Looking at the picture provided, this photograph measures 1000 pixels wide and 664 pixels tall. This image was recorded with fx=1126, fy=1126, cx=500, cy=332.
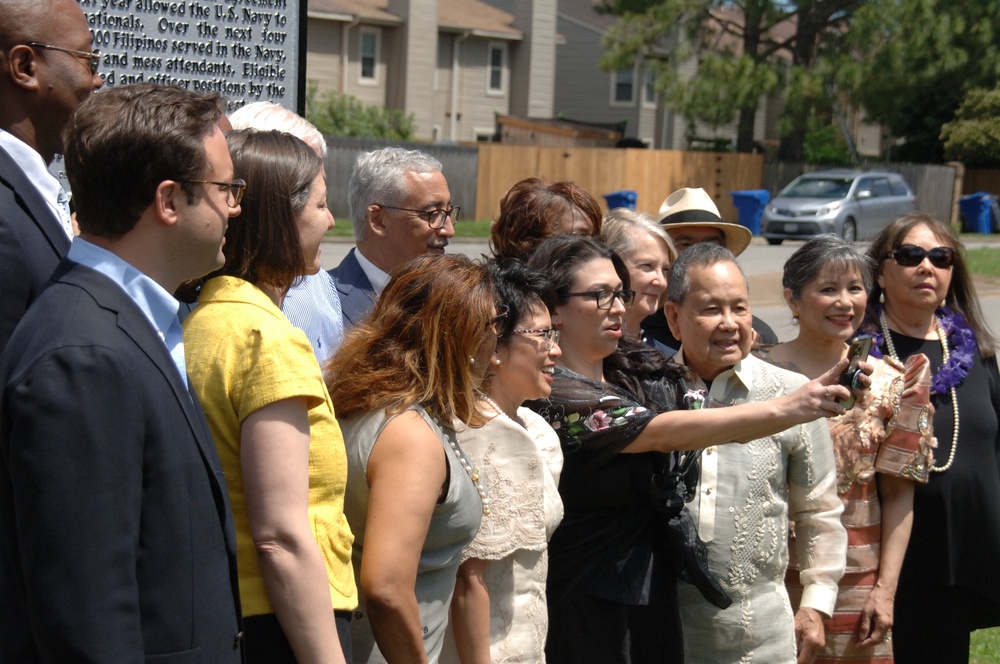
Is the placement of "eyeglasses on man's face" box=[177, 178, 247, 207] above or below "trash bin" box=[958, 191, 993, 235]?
above

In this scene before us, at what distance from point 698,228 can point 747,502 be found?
182 centimetres

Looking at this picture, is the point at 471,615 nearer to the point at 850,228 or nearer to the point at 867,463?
the point at 867,463

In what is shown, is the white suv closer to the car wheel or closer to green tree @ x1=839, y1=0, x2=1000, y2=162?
the car wheel

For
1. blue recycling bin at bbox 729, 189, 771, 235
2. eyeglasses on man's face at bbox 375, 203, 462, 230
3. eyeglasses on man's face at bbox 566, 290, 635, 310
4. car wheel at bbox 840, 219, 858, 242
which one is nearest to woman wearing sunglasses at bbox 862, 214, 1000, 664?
eyeglasses on man's face at bbox 566, 290, 635, 310

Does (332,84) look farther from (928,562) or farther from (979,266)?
(928,562)

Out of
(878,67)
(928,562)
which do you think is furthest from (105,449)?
(878,67)

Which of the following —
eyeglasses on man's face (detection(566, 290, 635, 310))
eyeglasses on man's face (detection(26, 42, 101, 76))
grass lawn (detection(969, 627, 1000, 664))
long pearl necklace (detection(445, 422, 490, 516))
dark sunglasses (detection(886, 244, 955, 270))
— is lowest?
grass lawn (detection(969, 627, 1000, 664))

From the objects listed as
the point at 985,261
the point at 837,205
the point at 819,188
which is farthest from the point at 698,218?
the point at 819,188

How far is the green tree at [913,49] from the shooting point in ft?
100

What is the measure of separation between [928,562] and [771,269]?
16.0 m

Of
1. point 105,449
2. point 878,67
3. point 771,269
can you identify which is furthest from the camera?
point 878,67

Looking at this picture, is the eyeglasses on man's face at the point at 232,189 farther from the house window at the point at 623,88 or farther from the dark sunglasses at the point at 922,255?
the house window at the point at 623,88

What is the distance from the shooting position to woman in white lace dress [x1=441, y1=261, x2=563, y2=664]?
2926 mm

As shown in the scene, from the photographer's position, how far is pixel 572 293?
3604 mm
